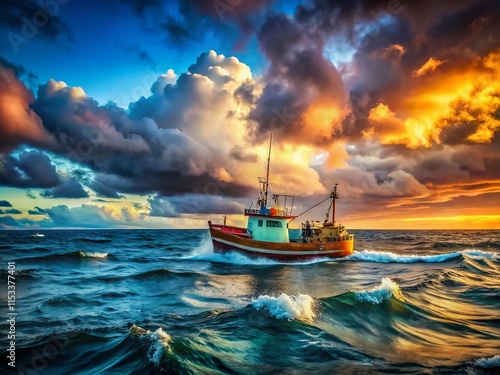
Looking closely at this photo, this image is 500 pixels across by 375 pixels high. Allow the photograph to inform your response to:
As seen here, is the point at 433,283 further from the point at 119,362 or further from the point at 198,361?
the point at 119,362

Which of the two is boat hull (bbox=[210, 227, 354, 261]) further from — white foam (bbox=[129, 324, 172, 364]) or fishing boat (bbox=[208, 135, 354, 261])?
white foam (bbox=[129, 324, 172, 364])

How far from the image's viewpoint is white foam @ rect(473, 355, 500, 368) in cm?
792

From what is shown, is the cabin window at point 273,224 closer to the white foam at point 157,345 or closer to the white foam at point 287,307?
the white foam at point 287,307

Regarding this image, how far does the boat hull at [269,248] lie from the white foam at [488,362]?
24.3 metres

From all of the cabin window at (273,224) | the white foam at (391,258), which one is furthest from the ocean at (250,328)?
the white foam at (391,258)

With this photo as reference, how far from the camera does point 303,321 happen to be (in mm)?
11836

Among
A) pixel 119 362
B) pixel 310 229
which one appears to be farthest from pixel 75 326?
pixel 310 229

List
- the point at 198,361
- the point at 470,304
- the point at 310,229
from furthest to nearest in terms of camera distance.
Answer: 1. the point at 310,229
2. the point at 470,304
3. the point at 198,361

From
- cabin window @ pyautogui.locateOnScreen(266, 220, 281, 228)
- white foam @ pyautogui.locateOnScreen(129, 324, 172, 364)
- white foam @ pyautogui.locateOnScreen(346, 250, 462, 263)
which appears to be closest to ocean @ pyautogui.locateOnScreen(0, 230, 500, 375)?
white foam @ pyautogui.locateOnScreen(129, 324, 172, 364)

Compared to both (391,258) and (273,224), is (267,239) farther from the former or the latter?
(391,258)

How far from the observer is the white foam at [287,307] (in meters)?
12.2

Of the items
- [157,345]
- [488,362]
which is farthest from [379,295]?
[157,345]

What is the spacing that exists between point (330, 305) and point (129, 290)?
42.3 ft

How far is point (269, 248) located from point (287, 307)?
19761 mm
